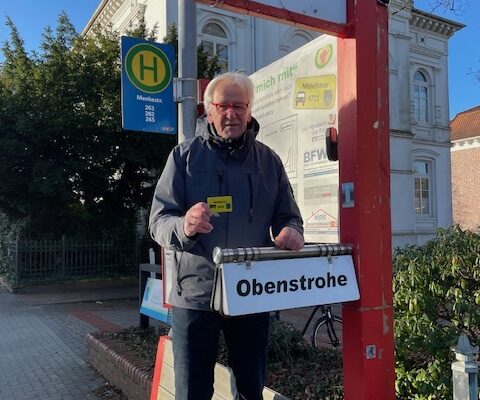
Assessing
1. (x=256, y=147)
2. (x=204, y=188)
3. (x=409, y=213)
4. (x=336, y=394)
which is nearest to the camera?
(x=204, y=188)

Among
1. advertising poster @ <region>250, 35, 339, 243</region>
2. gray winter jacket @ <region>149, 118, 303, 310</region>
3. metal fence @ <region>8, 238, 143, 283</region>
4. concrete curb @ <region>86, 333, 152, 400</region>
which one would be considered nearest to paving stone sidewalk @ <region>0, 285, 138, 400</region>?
concrete curb @ <region>86, 333, 152, 400</region>

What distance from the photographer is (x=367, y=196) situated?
253cm

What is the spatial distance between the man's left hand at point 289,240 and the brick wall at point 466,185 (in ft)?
121

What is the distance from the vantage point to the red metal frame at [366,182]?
8.21 feet

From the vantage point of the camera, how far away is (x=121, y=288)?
14680mm

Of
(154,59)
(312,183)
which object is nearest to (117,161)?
(154,59)

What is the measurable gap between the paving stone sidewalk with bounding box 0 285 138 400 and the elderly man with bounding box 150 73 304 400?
330cm

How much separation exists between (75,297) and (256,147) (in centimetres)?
1182

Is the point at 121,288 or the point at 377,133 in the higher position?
the point at 377,133

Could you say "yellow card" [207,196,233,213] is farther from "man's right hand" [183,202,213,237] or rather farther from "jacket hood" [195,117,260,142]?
"jacket hood" [195,117,260,142]

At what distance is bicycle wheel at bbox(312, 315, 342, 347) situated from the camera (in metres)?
5.89

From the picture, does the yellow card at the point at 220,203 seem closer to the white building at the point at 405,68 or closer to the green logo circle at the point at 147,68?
the green logo circle at the point at 147,68

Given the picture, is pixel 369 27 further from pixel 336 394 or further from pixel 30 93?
pixel 30 93

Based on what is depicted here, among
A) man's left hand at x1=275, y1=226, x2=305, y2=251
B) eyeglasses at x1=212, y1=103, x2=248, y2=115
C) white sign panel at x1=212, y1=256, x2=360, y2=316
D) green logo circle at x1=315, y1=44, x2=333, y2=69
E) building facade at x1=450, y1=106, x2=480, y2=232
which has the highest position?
building facade at x1=450, y1=106, x2=480, y2=232
